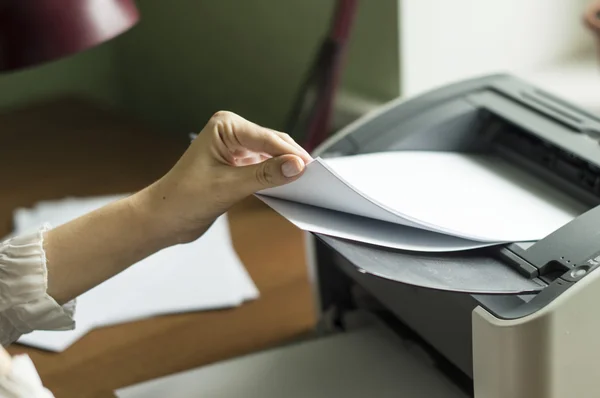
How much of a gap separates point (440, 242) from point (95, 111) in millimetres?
1029

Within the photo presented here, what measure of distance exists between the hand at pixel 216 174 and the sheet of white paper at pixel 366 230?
3 cm

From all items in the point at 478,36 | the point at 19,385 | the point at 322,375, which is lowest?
the point at 322,375

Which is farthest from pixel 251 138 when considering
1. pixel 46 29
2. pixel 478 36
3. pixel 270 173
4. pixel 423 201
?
pixel 478 36

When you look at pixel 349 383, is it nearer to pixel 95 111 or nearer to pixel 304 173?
pixel 304 173

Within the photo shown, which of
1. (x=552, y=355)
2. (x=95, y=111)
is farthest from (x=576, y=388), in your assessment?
(x=95, y=111)

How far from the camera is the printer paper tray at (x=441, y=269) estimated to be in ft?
1.88

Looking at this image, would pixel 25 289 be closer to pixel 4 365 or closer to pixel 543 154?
pixel 4 365

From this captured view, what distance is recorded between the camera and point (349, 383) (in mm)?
719

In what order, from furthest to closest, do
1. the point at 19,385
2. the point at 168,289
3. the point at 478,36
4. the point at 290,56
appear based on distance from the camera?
the point at 290,56 < the point at 478,36 < the point at 168,289 < the point at 19,385

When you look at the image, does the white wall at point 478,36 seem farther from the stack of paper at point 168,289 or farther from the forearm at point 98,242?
the forearm at point 98,242

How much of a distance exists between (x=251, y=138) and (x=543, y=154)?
0.28 m

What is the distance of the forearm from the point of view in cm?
70

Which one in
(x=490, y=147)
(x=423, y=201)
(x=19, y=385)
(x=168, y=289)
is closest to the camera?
(x=19, y=385)

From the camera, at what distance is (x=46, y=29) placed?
762 mm
